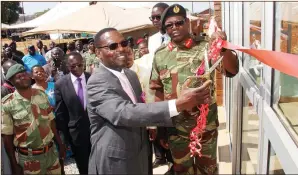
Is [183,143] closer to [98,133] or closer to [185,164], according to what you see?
[185,164]

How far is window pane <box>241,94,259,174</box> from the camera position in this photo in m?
2.86

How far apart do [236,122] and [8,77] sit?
2600mm

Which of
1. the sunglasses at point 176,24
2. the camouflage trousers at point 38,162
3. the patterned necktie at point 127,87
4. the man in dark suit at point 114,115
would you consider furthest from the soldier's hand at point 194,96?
the camouflage trousers at point 38,162

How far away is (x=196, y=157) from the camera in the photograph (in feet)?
9.55

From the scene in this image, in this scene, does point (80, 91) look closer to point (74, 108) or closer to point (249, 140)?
point (74, 108)

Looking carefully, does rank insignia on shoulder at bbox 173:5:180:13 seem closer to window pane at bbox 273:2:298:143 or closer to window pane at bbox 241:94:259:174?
window pane at bbox 273:2:298:143

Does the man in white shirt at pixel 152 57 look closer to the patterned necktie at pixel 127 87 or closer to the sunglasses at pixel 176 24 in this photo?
the sunglasses at pixel 176 24

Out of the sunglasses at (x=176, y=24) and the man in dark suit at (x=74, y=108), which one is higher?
the sunglasses at (x=176, y=24)

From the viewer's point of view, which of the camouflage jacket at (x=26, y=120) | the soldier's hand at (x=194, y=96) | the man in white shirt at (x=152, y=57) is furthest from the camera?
the man in white shirt at (x=152, y=57)

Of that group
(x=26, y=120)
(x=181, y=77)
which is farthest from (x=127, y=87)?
(x=26, y=120)

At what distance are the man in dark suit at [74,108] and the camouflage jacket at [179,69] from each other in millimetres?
1111

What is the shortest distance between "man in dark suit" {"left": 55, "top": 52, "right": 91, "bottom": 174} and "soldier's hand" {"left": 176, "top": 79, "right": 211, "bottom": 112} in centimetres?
218

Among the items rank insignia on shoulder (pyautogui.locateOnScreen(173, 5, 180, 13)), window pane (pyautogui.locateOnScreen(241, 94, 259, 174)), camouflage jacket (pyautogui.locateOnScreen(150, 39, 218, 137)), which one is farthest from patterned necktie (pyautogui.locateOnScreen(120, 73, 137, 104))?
window pane (pyautogui.locateOnScreen(241, 94, 259, 174))

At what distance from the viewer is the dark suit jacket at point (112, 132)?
1.92m
